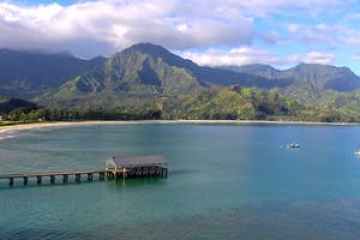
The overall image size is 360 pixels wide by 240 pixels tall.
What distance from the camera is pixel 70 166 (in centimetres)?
9706

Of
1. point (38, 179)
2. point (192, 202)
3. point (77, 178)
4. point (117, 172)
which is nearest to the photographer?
point (192, 202)

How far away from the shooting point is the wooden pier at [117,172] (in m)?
80.2

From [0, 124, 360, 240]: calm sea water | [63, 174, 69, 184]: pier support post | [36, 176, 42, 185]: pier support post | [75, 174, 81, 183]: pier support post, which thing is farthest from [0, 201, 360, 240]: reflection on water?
[75, 174, 81, 183]: pier support post

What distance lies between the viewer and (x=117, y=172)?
284 ft

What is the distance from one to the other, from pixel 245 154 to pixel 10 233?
92.7 metres

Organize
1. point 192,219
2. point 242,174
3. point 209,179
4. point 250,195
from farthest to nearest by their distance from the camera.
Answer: point 242,174, point 209,179, point 250,195, point 192,219

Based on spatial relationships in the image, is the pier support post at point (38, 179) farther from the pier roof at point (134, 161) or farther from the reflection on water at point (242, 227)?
the reflection on water at point (242, 227)

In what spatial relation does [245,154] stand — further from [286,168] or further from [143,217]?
[143,217]

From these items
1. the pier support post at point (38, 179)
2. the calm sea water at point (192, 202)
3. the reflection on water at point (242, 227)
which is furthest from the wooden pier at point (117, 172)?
the reflection on water at point (242, 227)

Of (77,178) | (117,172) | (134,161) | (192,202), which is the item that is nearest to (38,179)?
(77,178)

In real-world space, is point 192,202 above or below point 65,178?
below

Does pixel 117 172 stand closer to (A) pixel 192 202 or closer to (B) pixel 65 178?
(B) pixel 65 178

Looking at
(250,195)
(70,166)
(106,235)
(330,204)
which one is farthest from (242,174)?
(106,235)

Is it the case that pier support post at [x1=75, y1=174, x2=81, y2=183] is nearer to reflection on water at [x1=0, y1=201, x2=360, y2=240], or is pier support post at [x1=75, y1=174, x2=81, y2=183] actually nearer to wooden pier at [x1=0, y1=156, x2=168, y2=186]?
wooden pier at [x1=0, y1=156, x2=168, y2=186]
